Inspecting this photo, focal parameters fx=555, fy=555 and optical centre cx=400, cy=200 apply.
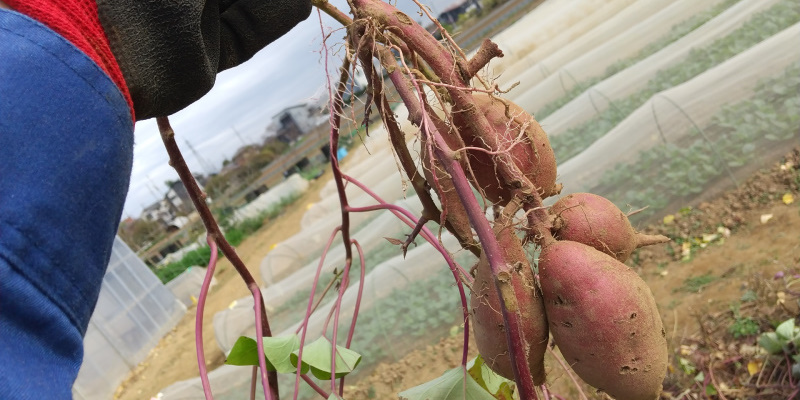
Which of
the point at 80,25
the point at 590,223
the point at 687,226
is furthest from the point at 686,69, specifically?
the point at 80,25

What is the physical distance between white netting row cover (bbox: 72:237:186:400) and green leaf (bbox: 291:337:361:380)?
18.4ft

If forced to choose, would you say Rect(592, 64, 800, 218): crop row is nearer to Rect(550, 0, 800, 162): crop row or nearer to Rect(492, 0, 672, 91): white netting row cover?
Rect(550, 0, 800, 162): crop row

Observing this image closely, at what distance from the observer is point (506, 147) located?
59cm

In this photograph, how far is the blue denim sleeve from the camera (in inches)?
13.9

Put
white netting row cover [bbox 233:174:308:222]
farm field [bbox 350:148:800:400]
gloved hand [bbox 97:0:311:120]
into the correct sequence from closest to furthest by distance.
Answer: gloved hand [bbox 97:0:311:120]
farm field [bbox 350:148:800:400]
white netting row cover [bbox 233:174:308:222]

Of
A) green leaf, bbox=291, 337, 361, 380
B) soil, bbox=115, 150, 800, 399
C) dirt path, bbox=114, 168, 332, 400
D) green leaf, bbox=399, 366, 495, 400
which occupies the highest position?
green leaf, bbox=291, 337, 361, 380

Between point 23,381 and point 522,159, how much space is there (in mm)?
485

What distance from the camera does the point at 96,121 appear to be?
0.44m

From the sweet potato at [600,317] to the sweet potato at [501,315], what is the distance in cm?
2

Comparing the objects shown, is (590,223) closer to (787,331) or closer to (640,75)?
(787,331)

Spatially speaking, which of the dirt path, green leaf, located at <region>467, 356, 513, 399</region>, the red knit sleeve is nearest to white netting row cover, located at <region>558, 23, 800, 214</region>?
green leaf, located at <region>467, 356, 513, 399</region>

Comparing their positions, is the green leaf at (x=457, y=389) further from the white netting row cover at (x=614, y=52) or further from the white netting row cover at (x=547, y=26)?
the white netting row cover at (x=547, y=26)

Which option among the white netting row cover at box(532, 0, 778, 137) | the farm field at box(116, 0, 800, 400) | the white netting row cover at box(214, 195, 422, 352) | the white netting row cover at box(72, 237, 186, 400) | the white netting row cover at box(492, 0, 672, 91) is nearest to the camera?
the farm field at box(116, 0, 800, 400)

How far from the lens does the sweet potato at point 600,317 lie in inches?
22.7
